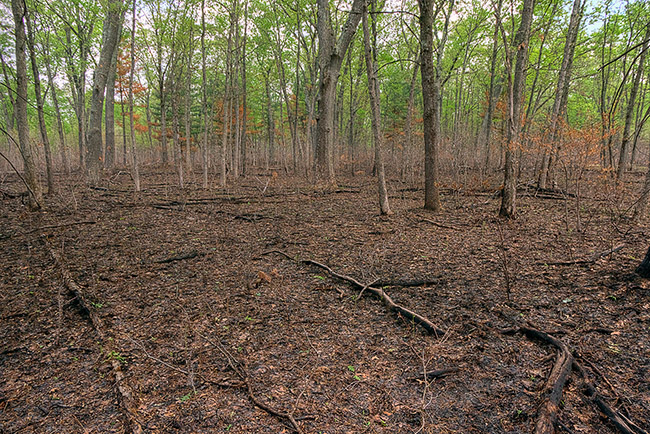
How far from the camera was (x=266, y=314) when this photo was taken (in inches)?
150

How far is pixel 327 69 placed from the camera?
11891 mm

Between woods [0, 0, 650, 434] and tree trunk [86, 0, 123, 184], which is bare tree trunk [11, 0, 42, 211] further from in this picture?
tree trunk [86, 0, 123, 184]

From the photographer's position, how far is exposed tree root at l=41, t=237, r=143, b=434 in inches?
87.7

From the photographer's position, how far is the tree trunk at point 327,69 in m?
11.2

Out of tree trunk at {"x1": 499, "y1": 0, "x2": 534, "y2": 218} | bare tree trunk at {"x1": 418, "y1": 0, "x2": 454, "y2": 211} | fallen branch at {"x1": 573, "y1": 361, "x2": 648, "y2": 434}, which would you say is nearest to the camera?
fallen branch at {"x1": 573, "y1": 361, "x2": 648, "y2": 434}

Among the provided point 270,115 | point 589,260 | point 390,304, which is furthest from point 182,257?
point 270,115

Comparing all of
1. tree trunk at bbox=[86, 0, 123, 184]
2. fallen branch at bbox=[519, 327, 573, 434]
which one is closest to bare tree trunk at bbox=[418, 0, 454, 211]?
fallen branch at bbox=[519, 327, 573, 434]

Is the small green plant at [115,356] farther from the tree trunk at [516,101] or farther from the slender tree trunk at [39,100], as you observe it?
the tree trunk at [516,101]

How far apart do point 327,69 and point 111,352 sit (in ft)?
37.4

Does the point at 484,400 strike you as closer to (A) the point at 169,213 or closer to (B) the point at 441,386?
(B) the point at 441,386

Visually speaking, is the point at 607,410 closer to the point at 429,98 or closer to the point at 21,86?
the point at 429,98

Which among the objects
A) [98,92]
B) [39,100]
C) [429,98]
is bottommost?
[429,98]

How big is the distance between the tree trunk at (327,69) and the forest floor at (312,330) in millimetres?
6572

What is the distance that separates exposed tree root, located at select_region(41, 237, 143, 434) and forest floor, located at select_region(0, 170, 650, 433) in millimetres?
17
